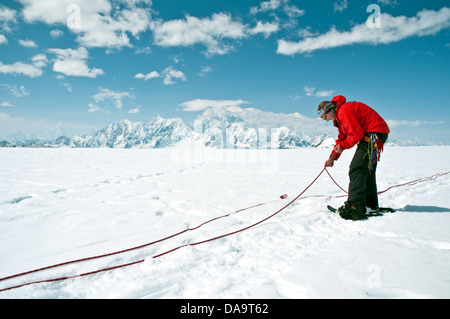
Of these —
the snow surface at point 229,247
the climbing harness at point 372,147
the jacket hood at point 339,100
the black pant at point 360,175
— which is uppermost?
the jacket hood at point 339,100

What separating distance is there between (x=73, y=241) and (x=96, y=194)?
2.85m

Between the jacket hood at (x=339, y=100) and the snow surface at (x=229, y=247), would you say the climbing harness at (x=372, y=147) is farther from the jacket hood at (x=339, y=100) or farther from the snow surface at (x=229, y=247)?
the snow surface at (x=229, y=247)

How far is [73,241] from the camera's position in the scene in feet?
10.2

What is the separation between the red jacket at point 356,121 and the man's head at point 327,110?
78mm

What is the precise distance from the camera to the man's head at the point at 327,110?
406 cm

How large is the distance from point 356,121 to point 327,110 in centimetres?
53

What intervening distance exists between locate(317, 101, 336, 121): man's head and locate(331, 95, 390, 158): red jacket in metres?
0.08

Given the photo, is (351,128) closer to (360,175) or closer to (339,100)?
(339,100)

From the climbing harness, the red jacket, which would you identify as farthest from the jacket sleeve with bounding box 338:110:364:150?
the climbing harness

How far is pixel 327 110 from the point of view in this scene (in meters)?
4.09

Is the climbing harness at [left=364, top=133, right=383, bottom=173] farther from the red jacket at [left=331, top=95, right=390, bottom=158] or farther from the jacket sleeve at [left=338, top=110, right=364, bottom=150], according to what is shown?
the jacket sleeve at [left=338, top=110, right=364, bottom=150]

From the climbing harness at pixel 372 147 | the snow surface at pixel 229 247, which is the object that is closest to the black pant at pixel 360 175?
the climbing harness at pixel 372 147

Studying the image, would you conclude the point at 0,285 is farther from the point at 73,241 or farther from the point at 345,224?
the point at 345,224

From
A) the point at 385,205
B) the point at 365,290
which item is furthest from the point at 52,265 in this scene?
the point at 385,205
